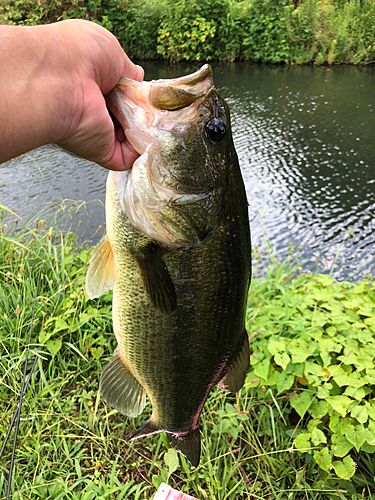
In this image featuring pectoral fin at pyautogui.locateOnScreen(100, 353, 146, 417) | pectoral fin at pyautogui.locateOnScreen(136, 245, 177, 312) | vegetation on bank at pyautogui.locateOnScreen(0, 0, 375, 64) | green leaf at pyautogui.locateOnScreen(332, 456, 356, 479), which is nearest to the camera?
pectoral fin at pyautogui.locateOnScreen(136, 245, 177, 312)

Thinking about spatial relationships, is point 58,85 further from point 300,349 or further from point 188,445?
point 300,349

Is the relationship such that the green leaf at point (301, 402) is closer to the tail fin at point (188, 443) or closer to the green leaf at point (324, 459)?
the green leaf at point (324, 459)

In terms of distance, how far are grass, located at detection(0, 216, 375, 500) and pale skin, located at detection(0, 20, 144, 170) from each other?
192 centimetres

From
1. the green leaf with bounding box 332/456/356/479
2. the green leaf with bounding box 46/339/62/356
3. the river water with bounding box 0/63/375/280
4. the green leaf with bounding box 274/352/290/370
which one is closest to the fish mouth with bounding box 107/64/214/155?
the green leaf with bounding box 274/352/290/370

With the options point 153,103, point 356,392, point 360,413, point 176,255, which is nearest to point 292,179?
point 356,392

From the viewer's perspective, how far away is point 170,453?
8.58ft

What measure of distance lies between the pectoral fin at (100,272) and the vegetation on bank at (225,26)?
15.7m

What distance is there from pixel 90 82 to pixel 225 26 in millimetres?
16499

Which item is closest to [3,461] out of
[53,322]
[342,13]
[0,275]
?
[53,322]

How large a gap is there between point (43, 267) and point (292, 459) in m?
2.30

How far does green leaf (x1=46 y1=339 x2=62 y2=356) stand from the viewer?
123 inches

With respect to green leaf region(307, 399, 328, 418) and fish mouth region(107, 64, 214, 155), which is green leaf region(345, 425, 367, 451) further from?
fish mouth region(107, 64, 214, 155)

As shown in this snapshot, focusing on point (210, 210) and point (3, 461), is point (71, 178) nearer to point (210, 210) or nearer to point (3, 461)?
point (3, 461)

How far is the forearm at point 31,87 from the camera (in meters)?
1.05
